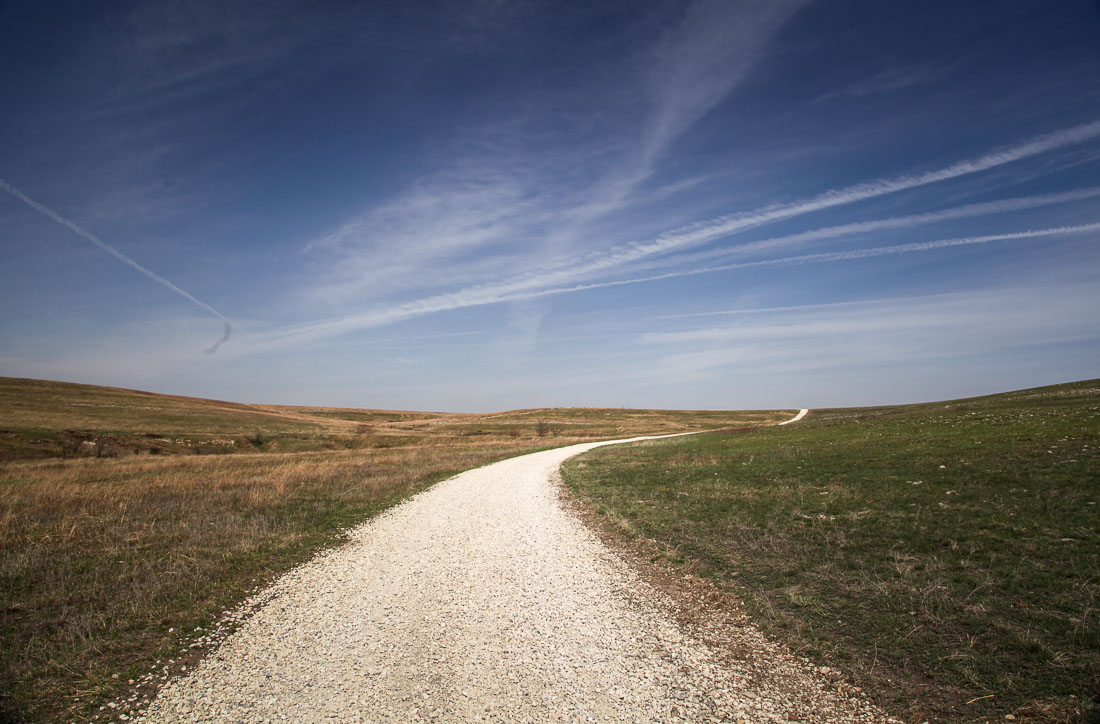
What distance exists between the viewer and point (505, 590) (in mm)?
8000

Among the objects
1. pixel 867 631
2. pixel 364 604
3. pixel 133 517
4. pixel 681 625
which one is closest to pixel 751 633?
pixel 681 625

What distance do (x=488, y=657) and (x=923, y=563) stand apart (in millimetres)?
7324

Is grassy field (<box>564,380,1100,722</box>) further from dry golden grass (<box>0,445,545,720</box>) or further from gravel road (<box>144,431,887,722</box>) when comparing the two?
dry golden grass (<box>0,445,545,720</box>)

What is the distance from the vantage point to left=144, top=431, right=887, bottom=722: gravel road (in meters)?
4.63

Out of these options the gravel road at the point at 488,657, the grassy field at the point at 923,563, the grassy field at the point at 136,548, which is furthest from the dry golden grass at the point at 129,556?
the grassy field at the point at 923,563

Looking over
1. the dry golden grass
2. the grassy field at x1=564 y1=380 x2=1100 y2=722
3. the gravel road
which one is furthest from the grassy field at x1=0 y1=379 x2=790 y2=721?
the grassy field at x1=564 y1=380 x2=1100 y2=722

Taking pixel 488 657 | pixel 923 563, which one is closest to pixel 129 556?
pixel 488 657

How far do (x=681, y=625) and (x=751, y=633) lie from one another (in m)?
0.86

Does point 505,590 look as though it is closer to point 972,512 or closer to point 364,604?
point 364,604

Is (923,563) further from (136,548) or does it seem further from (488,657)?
(136,548)

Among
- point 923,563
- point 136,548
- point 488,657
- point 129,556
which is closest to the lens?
point 488,657

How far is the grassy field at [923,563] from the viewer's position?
193 inches

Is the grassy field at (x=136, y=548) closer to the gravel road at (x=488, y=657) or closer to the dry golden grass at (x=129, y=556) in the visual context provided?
the dry golden grass at (x=129, y=556)

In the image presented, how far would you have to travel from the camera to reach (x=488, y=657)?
18.6 ft
